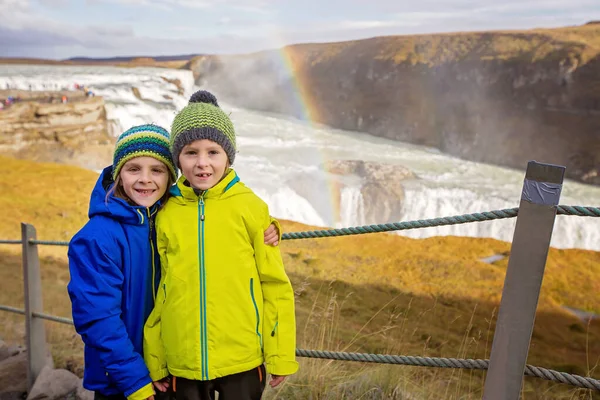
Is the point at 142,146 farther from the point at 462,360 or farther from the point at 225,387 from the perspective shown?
the point at 462,360

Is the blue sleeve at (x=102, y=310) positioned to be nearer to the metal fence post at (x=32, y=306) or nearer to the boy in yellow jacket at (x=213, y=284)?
the boy in yellow jacket at (x=213, y=284)

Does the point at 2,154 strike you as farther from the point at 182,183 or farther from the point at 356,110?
the point at 356,110

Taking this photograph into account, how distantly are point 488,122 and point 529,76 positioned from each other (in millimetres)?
3749

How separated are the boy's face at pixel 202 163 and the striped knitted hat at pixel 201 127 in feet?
0.06

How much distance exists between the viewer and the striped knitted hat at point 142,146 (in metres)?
1.72

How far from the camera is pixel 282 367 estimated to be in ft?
5.59

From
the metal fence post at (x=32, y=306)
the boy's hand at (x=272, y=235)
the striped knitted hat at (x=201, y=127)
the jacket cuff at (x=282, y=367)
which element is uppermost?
the striped knitted hat at (x=201, y=127)

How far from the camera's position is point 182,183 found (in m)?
1.76

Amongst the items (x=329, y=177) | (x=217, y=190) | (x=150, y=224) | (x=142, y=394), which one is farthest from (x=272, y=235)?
(x=329, y=177)

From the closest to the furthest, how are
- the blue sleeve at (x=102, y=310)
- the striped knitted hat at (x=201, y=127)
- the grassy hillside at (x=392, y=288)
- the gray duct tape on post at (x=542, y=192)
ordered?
1. the gray duct tape on post at (x=542, y=192)
2. the blue sleeve at (x=102, y=310)
3. the striped knitted hat at (x=201, y=127)
4. the grassy hillside at (x=392, y=288)

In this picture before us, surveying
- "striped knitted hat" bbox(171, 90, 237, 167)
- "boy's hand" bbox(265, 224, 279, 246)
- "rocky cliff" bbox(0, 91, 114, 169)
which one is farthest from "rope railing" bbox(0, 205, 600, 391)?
"rocky cliff" bbox(0, 91, 114, 169)

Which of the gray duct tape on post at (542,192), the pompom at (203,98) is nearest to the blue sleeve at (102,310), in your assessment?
the pompom at (203,98)

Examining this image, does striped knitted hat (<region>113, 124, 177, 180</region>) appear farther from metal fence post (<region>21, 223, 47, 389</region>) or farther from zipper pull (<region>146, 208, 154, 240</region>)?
metal fence post (<region>21, 223, 47, 389</region>)

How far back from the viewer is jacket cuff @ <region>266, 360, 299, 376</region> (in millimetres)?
1699
